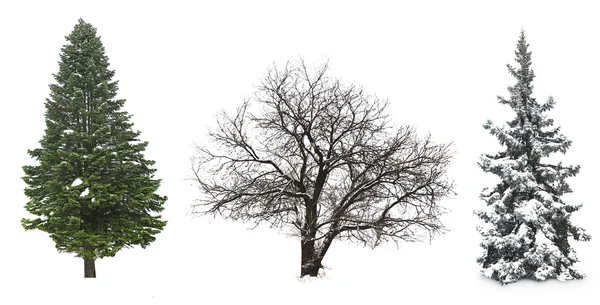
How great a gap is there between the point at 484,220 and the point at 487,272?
1.70 m

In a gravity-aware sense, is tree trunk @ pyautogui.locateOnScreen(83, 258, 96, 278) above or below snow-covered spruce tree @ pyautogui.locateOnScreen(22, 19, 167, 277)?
below

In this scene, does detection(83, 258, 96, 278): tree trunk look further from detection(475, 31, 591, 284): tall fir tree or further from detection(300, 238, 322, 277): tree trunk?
detection(475, 31, 591, 284): tall fir tree

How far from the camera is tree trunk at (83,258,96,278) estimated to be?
61.2 ft

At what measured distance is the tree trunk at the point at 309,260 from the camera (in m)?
19.0

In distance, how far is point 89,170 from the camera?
18.7m

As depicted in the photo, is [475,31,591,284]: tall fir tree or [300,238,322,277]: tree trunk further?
[300,238,322,277]: tree trunk

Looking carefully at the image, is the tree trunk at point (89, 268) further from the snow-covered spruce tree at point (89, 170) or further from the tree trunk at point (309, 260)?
the tree trunk at point (309, 260)

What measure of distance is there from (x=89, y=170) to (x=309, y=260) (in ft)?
27.5

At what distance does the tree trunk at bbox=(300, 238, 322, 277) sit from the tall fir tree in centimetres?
566

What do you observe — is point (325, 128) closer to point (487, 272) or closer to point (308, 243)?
point (308, 243)

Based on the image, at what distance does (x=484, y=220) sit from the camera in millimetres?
17891

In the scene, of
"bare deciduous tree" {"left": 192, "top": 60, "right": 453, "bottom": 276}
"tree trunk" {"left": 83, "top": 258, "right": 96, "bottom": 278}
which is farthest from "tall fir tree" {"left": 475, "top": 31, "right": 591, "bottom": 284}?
"tree trunk" {"left": 83, "top": 258, "right": 96, "bottom": 278}

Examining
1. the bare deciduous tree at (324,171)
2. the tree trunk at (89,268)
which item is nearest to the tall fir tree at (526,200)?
the bare deciduous tree at (324,171)

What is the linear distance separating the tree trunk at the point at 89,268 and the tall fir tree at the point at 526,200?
44.1ft
